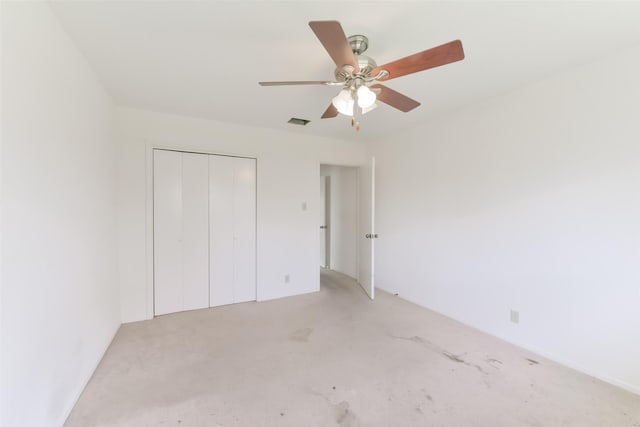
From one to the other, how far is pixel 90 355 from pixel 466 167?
148 inches

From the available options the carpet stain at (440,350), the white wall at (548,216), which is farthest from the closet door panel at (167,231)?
the white wall at (548,216)

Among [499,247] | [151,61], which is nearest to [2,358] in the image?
[151,61]

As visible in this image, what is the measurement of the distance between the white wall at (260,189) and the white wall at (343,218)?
2.25ft

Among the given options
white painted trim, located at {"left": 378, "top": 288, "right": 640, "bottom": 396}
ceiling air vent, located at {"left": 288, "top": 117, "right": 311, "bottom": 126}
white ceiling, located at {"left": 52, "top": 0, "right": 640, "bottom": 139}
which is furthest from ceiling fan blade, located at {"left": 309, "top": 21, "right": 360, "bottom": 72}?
white painted trim, located at {"left": 378, "top": 288, "right": 640, "bottom": 396}

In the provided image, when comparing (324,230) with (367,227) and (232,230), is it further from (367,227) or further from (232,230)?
(232,230)

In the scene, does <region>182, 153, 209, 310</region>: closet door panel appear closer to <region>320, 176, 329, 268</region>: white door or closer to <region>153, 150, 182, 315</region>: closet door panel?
<region>153, 150, 182, 315</region>: closet door panel

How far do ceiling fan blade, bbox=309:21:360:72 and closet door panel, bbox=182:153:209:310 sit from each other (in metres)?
2.41

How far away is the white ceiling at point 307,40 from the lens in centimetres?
147

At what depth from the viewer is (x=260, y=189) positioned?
3621mm

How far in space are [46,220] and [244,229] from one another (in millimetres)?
2193

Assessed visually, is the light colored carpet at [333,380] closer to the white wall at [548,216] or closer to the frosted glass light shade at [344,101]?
the white wall at [548,216]

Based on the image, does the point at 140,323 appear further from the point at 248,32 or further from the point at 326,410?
the point at 248,32

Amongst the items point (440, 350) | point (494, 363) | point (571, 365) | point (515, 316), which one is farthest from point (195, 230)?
point (571, 365)

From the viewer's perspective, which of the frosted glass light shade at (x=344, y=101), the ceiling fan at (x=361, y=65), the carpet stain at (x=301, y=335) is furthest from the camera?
the carpet stain at (x=301, y=335)
